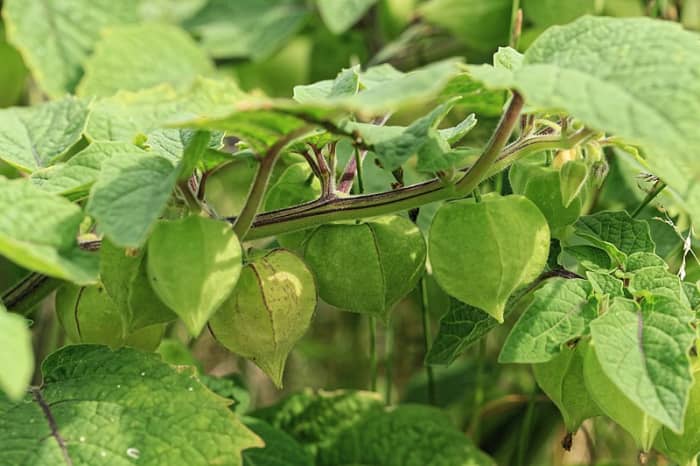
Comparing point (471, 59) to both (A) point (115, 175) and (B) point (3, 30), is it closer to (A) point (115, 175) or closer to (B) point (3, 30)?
(B) point (3, 30)

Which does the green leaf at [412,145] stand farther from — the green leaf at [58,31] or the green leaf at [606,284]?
the green leaf at [58,31]

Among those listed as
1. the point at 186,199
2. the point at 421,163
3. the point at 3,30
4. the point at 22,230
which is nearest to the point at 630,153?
the point at 421,163

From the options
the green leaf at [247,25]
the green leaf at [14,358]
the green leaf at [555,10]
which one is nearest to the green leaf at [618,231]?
the green leaf at [14,358]

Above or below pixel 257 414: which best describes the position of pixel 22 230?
above

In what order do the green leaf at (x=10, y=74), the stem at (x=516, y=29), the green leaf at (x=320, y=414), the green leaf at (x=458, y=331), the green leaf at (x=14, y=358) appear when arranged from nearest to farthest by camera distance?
1. the green leaf at (x=14, y=358)
2. the green leaf at (x=458, y=331)
3. the stem at (x=516, y=29)
4. the green leaf at (x=320, y=414)
5. the green leaf at (x=10, y=74)

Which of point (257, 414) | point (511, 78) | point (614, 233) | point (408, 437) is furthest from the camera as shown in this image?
point (257, 414)

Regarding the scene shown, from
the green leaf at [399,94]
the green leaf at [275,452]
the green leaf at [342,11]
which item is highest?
the green leaf at [399,94]

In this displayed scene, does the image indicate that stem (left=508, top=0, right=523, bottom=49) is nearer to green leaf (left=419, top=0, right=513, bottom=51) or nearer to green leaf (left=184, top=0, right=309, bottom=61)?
green leaf (left=419, top=0, right=513, bottom=51)
